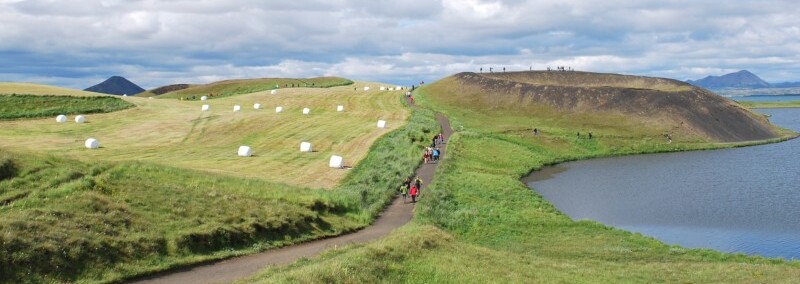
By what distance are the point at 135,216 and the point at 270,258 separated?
21.8 feet

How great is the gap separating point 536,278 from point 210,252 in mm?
14747

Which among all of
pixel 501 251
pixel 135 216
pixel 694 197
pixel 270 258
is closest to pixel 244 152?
pixel 135 216

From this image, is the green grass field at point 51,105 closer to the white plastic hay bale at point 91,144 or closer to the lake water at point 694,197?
the white plastic hay bale at point 91,144

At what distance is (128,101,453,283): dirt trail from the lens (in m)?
25.4

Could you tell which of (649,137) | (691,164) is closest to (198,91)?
(649,137)

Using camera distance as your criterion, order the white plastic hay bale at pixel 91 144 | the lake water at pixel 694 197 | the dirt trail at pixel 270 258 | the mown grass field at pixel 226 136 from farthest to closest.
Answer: the white plastic hay bale at pixel 91 144 → the mown grass field at pixel 226 136 → the lake water at pixel 694 197 → the dirt trail at pixel 270 258

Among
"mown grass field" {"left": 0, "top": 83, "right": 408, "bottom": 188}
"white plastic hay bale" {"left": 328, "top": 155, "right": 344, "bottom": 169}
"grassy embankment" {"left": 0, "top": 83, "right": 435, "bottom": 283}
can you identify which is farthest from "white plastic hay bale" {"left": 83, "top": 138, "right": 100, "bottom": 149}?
"grassy embankment" {"left": 0, "top": 83, "right": 435, "bottom": 283}

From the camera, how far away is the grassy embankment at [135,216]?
2398cm

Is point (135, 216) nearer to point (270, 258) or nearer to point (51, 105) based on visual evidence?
point (270, 258)

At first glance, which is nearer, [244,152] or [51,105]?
[244,152]

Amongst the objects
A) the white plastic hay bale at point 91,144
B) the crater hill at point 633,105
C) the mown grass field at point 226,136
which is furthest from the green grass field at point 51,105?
the crater hill at point 633,105

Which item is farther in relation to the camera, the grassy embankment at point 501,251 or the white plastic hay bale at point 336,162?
the white plastic hay bale at point 336,162

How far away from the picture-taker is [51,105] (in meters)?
99.1

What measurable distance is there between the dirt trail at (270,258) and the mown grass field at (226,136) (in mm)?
12301
